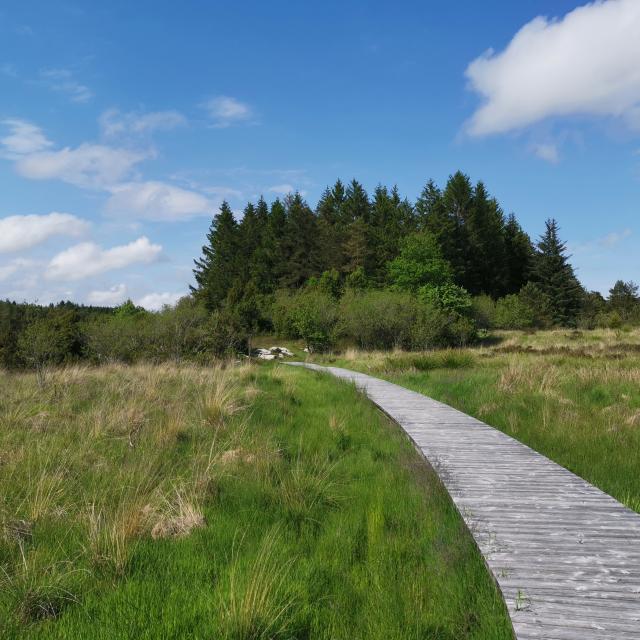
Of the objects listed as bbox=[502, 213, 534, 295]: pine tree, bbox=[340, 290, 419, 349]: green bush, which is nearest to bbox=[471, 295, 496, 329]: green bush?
bbox=[340, 290, 419, 349]: green bush

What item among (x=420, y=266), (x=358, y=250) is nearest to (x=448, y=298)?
(x=420, y=266)

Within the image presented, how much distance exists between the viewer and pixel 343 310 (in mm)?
31922

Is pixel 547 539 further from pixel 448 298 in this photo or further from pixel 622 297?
pixel 622 297

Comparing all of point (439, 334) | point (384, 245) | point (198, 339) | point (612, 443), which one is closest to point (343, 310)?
point (439, 334)

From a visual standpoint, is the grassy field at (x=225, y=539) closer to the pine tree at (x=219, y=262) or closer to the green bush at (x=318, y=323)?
the green bush at (x=318, y=323)

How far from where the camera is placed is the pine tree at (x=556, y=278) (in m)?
49.8

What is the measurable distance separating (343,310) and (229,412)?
25.3 m

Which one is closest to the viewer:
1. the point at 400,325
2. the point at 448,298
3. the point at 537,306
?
the point at 400,325

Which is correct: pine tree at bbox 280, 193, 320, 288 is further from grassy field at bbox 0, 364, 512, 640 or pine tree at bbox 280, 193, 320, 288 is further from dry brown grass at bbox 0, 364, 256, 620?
grassy field at bbox 0, 364, 512, 640

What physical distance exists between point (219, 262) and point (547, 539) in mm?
58703

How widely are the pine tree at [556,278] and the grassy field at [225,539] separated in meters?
49.5

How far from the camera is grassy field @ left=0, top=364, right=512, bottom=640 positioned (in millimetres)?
2393

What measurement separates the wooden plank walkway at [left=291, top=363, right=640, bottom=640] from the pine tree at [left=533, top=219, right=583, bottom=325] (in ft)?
159

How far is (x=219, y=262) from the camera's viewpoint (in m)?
59.3
